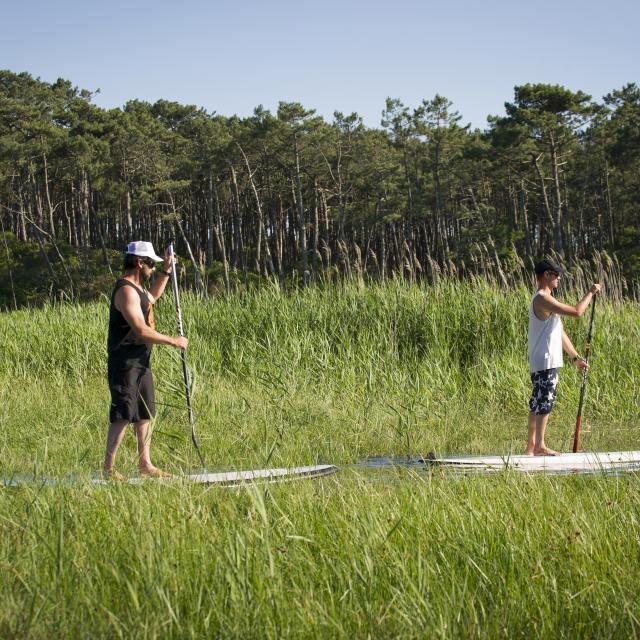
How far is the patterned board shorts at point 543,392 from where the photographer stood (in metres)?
6.46

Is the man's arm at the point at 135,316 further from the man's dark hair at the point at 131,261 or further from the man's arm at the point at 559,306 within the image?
the man's arm at the point at 559,306

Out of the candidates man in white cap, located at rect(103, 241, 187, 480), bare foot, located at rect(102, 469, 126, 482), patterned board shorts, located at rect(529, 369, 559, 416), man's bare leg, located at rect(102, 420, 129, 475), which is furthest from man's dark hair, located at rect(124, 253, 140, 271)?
patterned board shorts, located at rect(529, 369, 559, 416)

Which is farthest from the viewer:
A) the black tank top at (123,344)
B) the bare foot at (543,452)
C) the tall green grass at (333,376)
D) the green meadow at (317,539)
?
the tall green grass at (333,376)

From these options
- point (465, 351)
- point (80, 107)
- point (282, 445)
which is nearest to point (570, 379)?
point (465, 351)

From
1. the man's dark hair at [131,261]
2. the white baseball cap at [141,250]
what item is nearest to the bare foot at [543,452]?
the white baseball cap at [141,250]

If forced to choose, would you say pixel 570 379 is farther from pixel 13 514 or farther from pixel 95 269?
pixel 95 269

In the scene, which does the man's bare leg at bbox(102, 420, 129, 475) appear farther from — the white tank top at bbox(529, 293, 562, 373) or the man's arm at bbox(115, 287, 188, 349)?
the white tank top at bbox(529, 293, 562, 373)

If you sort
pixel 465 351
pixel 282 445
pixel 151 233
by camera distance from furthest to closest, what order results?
pixel 151 233
pixel 465 351
pixel 282 445

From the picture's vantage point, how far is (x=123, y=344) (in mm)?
5555

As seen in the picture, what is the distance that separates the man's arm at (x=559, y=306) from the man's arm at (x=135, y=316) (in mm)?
2781

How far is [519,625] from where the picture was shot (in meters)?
2.82

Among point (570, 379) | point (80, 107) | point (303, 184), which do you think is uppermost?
point (80, 107)

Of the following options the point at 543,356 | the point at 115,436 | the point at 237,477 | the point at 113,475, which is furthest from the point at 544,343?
the point at 113,475

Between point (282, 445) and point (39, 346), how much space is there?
22.1 ft
